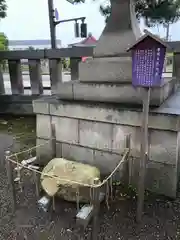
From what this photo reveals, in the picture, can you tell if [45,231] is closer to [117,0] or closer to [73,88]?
[73,88]

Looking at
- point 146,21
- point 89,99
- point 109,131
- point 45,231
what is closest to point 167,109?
point 109,131

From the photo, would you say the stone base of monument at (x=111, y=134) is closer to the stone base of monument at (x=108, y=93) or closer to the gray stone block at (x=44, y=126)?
the gray stone block at (x=44, y=126)

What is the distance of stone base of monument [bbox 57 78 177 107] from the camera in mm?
3166

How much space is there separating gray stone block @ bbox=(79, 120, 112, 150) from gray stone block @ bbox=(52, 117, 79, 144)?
0.31ft

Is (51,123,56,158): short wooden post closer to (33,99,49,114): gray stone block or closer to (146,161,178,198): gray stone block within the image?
(33,99,49,114): gray stone block

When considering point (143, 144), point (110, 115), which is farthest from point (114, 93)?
point (143, 144)

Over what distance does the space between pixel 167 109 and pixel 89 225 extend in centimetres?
183

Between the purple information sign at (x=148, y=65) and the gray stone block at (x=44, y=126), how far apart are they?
6.71 ft

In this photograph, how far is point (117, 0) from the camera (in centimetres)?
347

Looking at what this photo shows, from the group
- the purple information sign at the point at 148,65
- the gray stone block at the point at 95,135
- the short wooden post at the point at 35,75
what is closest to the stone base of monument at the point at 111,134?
the gray stone block at the point at 95,135

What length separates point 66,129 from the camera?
12.2 feet

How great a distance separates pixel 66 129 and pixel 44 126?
457 mm

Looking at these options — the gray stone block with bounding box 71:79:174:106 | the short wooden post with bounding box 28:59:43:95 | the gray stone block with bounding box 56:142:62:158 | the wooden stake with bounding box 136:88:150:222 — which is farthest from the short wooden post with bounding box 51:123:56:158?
the short wooden post with bounding box 28:59:43:95

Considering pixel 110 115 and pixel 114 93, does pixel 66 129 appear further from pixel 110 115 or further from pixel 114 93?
pixel 114 93
